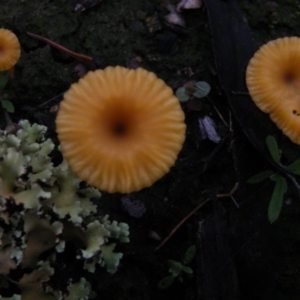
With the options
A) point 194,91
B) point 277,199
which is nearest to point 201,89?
point 194,91

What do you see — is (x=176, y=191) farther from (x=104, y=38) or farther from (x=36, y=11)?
(x=36, y=11)

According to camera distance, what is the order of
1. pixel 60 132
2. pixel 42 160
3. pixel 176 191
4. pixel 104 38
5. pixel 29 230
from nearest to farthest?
1. pixel 60 132
2. pixel 29 230
3. pixel 42 160
4. pixel 176 191
5. pixel 104 38

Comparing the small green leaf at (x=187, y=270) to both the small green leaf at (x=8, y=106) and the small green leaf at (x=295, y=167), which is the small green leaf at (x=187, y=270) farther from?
the small green leaf at (x=8, y=106)

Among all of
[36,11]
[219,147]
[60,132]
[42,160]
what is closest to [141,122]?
[60,132]

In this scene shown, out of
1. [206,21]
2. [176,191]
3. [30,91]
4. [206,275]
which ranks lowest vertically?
[206,275]

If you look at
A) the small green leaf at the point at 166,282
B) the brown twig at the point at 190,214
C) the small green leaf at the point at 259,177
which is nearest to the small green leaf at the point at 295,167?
the small green leaf at the point at 259,177

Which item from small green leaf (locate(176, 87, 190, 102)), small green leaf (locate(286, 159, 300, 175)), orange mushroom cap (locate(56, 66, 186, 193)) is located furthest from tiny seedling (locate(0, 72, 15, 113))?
small green leaf (locate(286, 159, 300, 175))
